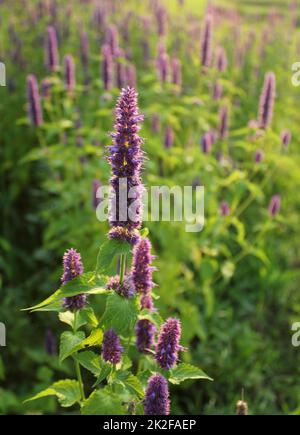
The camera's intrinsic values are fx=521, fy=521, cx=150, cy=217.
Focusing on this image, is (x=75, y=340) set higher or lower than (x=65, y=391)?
higher

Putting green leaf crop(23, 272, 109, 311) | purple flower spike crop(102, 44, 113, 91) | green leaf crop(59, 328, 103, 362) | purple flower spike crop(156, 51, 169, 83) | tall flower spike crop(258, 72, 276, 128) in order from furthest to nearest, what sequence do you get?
purple flower spike crop(156, 51, 169, 83), purple flower spike crop(102, 44, 113, 91), tall flower spike crop(258, 72, 276, 128), green leaf crop(59, 328, 103, 362), green leaf crop(23, 272, 109, 311)

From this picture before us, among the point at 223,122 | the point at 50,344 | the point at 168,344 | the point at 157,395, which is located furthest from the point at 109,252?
the point at 223,122

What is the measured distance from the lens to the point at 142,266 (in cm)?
200

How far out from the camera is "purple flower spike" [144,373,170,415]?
6.64 feet

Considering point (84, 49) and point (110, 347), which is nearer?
point (110, 347)

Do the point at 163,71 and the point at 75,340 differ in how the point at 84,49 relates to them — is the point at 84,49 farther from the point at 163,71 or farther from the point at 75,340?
the point at 75,340

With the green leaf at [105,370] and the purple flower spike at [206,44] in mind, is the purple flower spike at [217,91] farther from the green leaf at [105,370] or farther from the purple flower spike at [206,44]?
the green leaf at [105,370]

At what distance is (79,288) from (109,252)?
0.54ft

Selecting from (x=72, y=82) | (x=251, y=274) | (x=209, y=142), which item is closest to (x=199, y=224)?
(x=209, y=142)

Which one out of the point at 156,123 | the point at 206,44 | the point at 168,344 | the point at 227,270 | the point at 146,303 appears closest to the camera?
the point at 168,344

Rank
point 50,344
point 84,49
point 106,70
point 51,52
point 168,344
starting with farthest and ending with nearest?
point 84,49, point 51,52, point 106,70, point 50,344, point 168,344

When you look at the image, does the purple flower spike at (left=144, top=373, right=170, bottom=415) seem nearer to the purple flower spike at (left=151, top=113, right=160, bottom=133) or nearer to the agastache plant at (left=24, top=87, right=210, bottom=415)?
the agastache plant at (left=24, top=87, right=210, bottom=415)

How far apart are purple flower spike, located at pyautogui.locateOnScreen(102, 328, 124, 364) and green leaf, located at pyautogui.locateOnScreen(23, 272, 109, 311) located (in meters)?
0.22

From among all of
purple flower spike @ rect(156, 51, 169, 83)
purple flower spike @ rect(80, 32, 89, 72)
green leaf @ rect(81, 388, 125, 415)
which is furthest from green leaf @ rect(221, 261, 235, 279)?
purple flower spike @ rect(80, 32, 89, 72)
